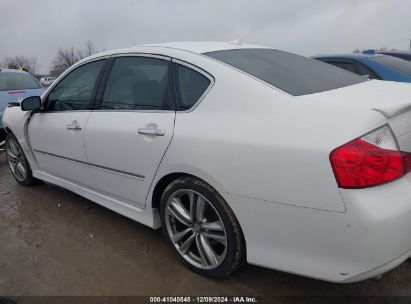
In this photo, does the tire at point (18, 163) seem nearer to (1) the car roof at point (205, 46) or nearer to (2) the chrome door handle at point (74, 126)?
(2) the chrome door handle at point (74, 126)

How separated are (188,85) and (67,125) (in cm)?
143

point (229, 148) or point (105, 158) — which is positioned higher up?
point (229, 148)

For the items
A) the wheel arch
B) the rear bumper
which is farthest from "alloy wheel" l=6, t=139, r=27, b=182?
the rear bumper

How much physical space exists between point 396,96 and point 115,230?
2489 mm

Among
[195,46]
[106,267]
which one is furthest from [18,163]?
[195,46]

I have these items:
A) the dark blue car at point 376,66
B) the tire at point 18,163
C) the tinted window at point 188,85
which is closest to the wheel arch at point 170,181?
the tinted window at point 188,85

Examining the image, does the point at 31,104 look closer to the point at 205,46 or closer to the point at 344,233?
the point at 205,46

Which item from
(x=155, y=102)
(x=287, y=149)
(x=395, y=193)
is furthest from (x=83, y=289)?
(x=395, y=193)

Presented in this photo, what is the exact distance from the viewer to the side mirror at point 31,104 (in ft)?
12.6

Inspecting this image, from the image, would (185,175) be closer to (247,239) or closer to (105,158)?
(247,239)

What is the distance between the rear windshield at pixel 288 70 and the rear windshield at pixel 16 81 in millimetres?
5913

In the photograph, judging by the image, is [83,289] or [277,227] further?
[83,289]

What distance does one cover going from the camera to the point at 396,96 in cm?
221

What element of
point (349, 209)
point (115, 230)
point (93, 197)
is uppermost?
point (349, 209)
